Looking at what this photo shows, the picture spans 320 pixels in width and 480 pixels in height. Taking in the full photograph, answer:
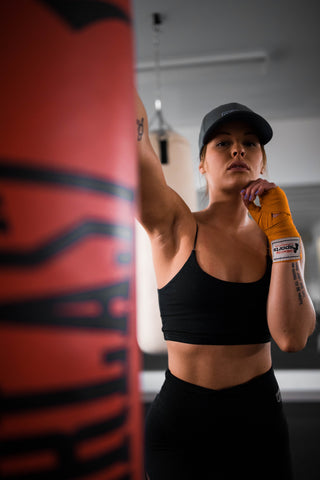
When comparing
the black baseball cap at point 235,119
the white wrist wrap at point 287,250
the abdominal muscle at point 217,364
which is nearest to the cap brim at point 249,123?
the black baseball cap at point 235,119

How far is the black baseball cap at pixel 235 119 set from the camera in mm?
886

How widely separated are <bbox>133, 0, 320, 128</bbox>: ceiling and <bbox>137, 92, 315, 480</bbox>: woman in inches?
43.4

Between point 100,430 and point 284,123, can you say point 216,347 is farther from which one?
point 284,123

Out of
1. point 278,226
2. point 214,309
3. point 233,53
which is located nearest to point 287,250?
point 278,226

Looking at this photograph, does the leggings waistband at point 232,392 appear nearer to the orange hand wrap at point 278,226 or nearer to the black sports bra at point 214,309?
the black sports bra at point 214,309

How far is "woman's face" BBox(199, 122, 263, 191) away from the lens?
887 millimetres

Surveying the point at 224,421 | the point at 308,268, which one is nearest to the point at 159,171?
the point at 224,421

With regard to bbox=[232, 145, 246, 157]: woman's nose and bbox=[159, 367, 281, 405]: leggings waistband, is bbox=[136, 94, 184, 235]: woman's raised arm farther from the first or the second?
bbox=[159, 367, 281, 405]: leggings waistband

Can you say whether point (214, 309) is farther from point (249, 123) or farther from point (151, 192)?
point (249, 123)

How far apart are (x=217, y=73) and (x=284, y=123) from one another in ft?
3.36

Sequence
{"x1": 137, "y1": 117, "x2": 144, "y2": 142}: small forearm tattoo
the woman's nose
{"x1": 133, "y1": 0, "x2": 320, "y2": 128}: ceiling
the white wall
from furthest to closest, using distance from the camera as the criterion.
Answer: the white wall, {"x1": 133, "y1": 0, "x2": 320, "y2": 128}: ceiling, the woman's nose, {"x1": 137, "y1": 117, "x2": 144, "y2": 142}: small forearm tattoo

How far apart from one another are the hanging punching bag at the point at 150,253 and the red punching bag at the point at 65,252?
A: 100 centimetres

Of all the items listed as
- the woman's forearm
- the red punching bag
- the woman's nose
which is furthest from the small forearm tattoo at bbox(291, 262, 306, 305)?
the red punching bag

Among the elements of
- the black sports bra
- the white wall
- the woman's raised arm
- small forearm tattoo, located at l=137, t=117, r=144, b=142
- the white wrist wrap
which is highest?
the white wall
